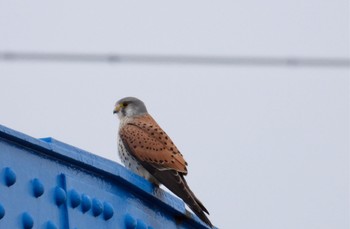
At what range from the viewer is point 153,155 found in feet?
21.3

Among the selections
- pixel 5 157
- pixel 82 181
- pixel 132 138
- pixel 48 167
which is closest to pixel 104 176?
pixel 82 181

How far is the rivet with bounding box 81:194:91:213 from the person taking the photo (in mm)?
3996

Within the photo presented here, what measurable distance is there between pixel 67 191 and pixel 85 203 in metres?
0.12

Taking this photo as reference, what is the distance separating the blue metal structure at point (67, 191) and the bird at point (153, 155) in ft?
3.12

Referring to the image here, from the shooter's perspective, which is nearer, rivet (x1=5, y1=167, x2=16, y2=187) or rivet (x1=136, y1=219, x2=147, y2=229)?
rivet (x1=5, y1=167, x2=16, y2=187)

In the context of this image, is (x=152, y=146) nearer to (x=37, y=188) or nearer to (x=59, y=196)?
(x=59, y=196)

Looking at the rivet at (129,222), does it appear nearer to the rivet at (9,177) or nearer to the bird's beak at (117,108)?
the rivet at (9,177)

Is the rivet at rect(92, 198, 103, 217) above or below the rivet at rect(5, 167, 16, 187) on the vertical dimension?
above

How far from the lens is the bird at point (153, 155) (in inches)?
236

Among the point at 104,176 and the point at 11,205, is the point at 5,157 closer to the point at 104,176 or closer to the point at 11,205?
the point at 11,205

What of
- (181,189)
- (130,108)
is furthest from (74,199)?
(130,108)

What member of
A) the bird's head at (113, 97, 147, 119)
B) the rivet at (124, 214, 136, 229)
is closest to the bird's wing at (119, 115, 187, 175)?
the bird's head at (113, 97, 147, 119)

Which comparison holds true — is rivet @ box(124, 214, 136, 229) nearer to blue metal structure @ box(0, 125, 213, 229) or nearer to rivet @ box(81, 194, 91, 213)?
blue metal structure @ box(0, 125, 213, 229)

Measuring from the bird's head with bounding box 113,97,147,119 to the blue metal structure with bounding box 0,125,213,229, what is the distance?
2.94 meters
